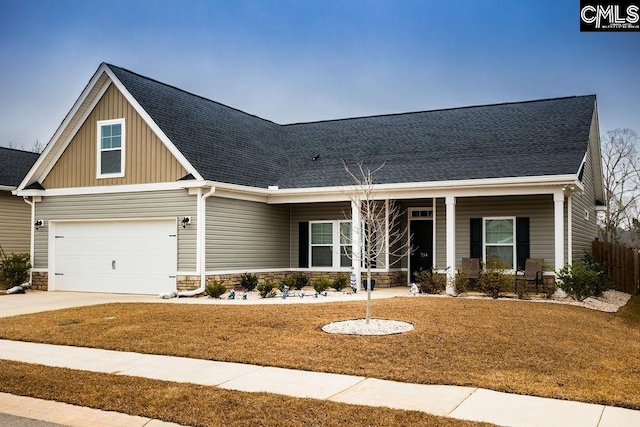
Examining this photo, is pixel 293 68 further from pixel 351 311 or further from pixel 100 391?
pixel 100 391

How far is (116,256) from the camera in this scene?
724 inches

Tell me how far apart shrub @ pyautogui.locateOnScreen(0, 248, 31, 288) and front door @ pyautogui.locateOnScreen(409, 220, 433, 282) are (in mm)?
11871

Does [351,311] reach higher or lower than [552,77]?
lower

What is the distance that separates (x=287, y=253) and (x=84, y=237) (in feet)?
20.8

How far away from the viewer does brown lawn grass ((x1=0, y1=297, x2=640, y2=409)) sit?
7543 mm

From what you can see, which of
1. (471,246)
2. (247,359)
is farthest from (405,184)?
(247,359)

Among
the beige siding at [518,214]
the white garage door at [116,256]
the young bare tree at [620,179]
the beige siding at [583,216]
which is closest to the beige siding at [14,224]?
the white garage door at [116,256]

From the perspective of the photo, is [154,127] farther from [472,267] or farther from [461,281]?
[472,267]

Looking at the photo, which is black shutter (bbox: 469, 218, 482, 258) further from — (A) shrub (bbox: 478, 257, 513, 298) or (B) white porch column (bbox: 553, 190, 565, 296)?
(B) white porch column (bbox: 553, 190, 565, 296)

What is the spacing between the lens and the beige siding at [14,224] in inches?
883

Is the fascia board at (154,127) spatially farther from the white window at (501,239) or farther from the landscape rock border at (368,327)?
the white window at (501,239)

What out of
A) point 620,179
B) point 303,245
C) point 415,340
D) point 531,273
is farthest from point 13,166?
point 620,179

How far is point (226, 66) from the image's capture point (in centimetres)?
3544

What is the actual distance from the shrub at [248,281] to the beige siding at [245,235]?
1.76 ft
